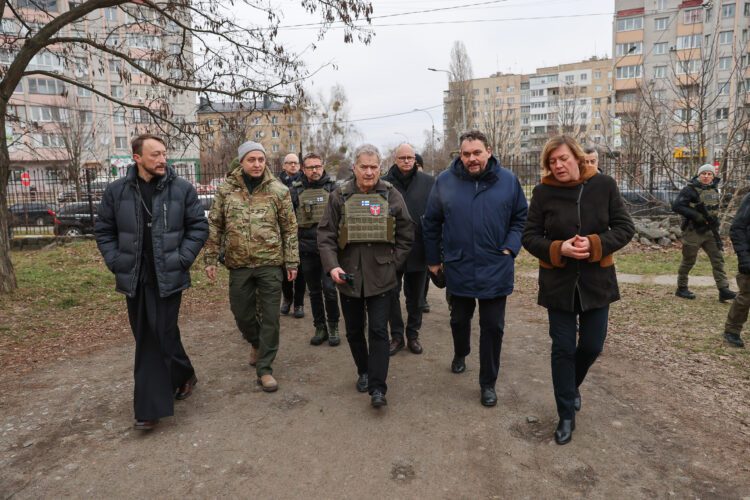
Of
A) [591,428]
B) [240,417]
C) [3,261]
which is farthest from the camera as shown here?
[3,261]

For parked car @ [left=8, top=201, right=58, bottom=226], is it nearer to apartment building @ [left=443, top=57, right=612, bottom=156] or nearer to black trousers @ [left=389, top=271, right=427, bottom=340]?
black trousers @ [left=389, top=271, right=427, bottom=340]

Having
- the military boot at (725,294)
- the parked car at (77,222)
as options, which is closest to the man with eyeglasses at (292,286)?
the military boot at (725,294)

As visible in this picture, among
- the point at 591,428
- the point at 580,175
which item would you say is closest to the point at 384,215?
the point at 580,175

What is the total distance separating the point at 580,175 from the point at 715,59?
12.3 meters

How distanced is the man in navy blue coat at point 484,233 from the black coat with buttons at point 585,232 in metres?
0.57

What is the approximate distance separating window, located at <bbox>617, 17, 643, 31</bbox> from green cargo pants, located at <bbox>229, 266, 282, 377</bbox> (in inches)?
2397

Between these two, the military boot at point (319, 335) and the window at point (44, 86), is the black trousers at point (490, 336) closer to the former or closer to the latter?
the military boot at point (319, 335)

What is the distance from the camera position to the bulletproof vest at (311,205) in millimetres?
5902

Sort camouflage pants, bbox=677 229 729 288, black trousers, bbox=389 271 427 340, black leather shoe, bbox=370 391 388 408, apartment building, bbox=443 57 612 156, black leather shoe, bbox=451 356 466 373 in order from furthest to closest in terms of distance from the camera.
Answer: apartment building, bbox=443 57 612 156, camouflage pants, bbox=677 229 729 288, black trousers, bbox=389 271 427 340, black leather shoe, bbox=451 356 466 373, black leather shoe, bbox=370 391 388 408

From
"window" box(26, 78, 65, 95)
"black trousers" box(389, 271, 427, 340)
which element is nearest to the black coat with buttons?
"black trousers" box(389, 271, 427, 340)

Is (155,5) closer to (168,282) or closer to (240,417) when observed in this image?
(168,282)

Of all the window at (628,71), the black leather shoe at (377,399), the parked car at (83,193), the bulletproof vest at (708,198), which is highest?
the window at (628,71)

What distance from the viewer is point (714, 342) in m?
5.43

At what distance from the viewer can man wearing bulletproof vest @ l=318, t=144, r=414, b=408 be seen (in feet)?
12.8
